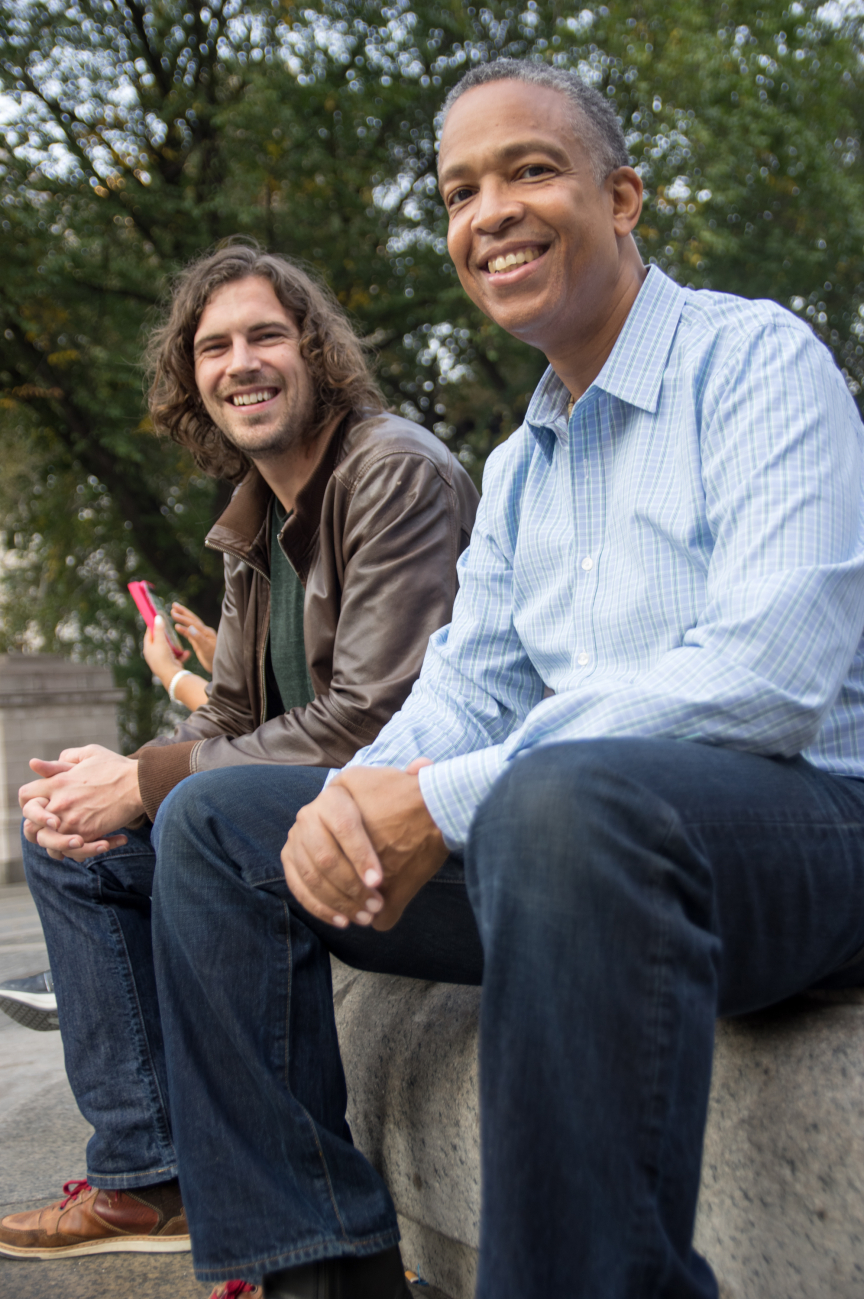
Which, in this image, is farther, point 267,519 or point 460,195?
point 267,519

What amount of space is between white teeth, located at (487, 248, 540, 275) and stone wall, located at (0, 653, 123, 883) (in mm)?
9735

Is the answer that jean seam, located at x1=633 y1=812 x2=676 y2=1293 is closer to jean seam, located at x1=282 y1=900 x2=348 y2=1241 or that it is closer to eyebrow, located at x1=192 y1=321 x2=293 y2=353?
jean seam, located at x1=282 y1=900 x2=348 y2=1241

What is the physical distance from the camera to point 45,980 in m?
2.94

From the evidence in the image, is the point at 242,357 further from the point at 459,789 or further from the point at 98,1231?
the point at 98,1231

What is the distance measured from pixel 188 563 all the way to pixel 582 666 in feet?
45.2

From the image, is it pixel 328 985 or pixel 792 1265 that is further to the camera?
pixel 328 985

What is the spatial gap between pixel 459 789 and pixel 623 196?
1.19m

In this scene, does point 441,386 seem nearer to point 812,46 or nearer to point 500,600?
point 812,46

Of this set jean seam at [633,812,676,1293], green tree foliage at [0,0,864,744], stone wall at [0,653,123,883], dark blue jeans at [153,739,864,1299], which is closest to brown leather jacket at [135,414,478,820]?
dark blue jeans at [153,739,864,1299]

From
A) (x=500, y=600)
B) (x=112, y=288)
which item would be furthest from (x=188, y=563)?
(x=500, y=600)

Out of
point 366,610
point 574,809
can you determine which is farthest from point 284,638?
point 574,809

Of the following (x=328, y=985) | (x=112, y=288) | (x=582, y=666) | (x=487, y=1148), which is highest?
(x=112, y=288)

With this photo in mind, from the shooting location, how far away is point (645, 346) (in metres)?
1.84

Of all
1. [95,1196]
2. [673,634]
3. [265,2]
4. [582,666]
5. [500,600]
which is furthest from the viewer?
[265,2]
